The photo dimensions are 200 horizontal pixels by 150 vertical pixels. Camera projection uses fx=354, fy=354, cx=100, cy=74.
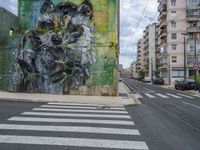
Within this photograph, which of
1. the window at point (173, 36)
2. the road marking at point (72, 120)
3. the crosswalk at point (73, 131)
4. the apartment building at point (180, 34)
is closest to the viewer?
the crosswalk at point (73, 131)

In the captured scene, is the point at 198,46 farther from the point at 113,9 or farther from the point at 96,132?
the point at 96,132

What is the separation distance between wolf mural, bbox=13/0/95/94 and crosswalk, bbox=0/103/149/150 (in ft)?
37.1

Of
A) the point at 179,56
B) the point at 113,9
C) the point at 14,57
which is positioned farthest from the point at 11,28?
the point at 179,56

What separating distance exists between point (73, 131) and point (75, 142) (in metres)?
1.33

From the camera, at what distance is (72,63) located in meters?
24.0

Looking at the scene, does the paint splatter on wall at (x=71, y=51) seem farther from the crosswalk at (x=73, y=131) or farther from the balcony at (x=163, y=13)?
the balcony at (x=163, y=13)

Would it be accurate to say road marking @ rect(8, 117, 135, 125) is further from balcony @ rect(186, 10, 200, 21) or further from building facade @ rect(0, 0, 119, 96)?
balcony @ rect(186, 10, 200, 21)

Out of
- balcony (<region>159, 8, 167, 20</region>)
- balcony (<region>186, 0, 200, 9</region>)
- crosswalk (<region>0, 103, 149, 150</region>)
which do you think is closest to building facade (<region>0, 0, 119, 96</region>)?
crosswalk (<region>0, 103, 149, 150</region>)

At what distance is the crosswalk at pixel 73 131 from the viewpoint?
807 centimetres

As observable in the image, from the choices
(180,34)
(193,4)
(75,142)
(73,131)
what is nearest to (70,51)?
(73,131)

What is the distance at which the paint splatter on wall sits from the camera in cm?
2378

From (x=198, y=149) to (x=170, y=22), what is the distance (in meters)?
77.6

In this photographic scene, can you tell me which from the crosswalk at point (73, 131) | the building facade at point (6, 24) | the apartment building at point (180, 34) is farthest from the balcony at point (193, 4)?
the crosswalk at point (73, 131)

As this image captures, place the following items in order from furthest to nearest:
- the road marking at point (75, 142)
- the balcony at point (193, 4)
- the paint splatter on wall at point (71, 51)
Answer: the balcony at point (193, 4) → the paint splatter on wall at point (71, 51) → the road marking at point (75, 142)
